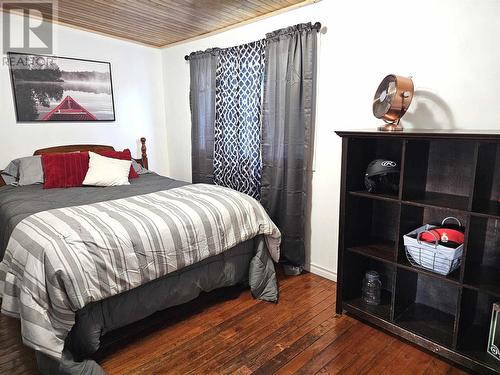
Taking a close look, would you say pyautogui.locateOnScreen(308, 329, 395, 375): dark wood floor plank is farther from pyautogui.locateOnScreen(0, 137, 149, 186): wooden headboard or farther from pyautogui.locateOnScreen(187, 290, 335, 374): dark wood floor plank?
pyautogui.locateOnScreen(0, 137, 149, 186): wooden headboard

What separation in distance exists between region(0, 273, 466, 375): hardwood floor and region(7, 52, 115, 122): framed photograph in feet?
6.62

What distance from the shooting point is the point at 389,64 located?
208cm

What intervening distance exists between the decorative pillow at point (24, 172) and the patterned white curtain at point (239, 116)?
1670mm

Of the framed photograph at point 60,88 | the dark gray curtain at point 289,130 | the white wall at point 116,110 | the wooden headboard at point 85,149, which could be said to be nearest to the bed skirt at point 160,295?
the dark gray curtain at point 289,130

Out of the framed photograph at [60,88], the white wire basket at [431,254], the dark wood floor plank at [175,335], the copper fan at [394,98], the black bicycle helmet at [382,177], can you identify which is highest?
the framed photograph at [60,88]

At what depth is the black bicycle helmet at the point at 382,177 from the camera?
1813 mm

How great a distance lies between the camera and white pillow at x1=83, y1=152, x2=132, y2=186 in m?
2.88

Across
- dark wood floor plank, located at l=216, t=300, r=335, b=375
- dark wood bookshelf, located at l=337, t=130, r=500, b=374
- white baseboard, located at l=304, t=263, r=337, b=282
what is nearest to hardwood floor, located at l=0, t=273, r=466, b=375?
dark wood floor plank, located at l=216, t=300, r=335, b=375

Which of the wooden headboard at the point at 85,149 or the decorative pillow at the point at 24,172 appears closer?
the decorative pillow at the point at 24,172

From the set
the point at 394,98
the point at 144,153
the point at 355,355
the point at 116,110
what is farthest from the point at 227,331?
the point at 116,110

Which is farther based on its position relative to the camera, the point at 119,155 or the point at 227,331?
the point at 119,155

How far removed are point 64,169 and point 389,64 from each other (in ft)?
9.34

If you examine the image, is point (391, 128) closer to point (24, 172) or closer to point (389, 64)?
point (389, 64)

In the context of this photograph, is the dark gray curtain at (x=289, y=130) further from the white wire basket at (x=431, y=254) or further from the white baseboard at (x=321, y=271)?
the white wire basket at (x=431, y=254)
